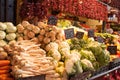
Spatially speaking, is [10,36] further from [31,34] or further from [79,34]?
[79,34]

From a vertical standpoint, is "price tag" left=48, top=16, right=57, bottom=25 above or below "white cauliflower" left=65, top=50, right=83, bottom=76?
above

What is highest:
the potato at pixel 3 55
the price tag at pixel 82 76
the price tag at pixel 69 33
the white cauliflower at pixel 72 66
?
the price tag at pixel 69 33

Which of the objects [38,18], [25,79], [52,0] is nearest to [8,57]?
[25,79]

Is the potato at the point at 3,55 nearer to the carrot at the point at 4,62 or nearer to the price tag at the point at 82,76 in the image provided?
the carrot at the point at 4,62

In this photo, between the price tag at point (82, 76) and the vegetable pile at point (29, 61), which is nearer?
the vegetable pile at point (29, 61)

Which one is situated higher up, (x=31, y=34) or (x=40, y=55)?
(x=31, y=34)

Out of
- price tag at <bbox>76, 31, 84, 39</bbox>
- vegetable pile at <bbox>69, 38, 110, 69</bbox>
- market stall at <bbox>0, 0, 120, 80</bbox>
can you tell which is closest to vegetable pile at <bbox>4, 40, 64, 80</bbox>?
market stall at <bbox>0, 0, 120, 80</bbox>

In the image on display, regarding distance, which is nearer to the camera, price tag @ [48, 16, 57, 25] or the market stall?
the market stall

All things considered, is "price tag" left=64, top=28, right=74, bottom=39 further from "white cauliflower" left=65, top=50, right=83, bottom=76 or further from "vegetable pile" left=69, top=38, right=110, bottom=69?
"white cauliflower" left=65, top=50, right=83, bottom=76

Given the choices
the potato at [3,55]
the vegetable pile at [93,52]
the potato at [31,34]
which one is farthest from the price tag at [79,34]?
the potato at [3,55]

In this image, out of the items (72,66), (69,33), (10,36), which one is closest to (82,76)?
(72,66)

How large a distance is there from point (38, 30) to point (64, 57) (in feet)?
1.37

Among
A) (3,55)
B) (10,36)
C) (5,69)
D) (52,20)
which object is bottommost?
(5,69)

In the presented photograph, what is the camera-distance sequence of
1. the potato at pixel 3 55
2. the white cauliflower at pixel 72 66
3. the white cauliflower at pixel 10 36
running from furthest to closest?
the white cauliflower at pixel 10 36 < the white cauliflower at pixel 72 66 < the potato at pixel 3 55
